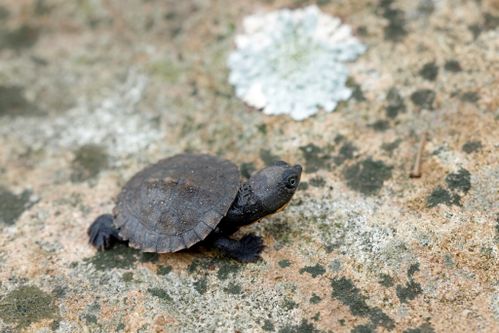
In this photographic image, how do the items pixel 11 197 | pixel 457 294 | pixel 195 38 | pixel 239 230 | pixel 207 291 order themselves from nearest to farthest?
pixel 457 294
pixel 207 291
pixel 239 230
pixel 11 197
pixel 195 38

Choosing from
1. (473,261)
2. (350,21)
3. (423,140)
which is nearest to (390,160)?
(423,140)

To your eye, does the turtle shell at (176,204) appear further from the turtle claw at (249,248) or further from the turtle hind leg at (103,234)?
the turtle claw at (249,248)

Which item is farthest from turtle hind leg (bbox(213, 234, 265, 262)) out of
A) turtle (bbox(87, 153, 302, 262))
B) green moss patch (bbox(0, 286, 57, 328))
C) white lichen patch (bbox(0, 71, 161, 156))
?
white lichen patch (bbox(0, 71, 161, 156))

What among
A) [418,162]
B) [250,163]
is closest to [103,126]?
[250,163]

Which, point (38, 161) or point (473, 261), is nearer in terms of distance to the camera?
point (473, 261)

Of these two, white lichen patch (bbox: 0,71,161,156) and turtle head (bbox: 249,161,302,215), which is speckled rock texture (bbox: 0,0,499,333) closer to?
white lichen patch (bbox: 0,71,161,156)

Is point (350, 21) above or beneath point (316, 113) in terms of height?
above

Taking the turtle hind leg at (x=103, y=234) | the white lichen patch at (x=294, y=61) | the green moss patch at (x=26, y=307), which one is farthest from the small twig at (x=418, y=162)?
the green moss patch at (x=26, y=307)

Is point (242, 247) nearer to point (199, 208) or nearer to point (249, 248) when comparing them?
point (249, 248)

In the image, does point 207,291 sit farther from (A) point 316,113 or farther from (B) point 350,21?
(B) point 350,21
